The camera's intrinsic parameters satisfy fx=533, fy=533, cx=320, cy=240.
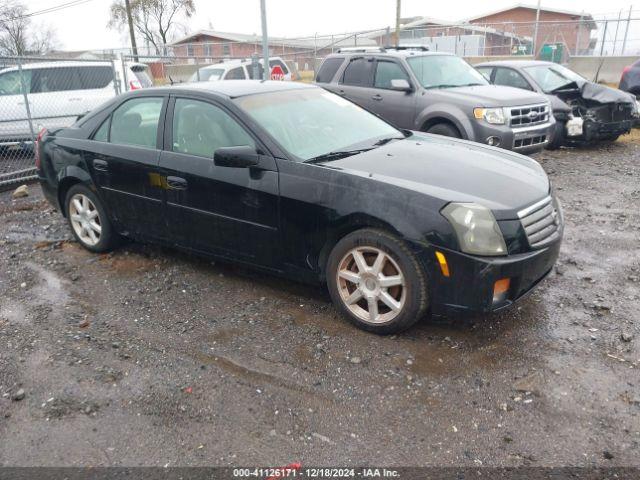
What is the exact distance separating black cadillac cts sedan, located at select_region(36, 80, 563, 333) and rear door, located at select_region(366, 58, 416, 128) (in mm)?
3676

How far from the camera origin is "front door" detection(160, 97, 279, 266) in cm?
390

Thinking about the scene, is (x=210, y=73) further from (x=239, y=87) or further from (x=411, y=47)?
(x=239, y=87)

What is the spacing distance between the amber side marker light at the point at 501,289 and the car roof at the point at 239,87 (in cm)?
244

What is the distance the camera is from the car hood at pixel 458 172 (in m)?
3.38

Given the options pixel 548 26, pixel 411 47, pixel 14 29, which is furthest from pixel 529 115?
pixel 14 29

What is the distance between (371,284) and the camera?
3.56 meters

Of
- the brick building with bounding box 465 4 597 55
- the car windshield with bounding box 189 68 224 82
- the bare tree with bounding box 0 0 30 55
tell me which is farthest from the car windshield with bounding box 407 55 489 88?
the bare tree with bounding box 0 0 30 55

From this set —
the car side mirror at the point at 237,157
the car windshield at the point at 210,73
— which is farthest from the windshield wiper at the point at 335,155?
the car windshield at the point at 210,73

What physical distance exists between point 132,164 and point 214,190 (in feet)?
3.22

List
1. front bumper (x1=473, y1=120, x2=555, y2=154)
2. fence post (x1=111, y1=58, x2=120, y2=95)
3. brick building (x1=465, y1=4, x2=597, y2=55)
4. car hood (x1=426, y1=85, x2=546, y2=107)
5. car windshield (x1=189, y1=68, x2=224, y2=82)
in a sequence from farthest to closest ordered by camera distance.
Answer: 1. brick building (x1=465, y1=4, x2=597, y2=55)
2. car windshield (x1=189, y1=68, x2=224, y2=82)
3. fence post (x1=111, y1=58, x2=120, y2=95)
4. car hood (x1=426, y1=85, x2=546, y2=107)
5. front bumper (x1=473, y1=120, x2=555, y2=154)

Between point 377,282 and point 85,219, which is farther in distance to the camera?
point 85,219

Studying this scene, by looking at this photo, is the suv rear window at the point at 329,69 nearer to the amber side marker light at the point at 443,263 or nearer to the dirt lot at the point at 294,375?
the dirt lot at the point at 294,375

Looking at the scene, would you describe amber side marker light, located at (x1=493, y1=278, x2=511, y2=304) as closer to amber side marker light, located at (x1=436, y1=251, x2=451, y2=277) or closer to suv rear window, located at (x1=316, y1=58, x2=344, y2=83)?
amber side marker light, located at (x1=436, y1=251, x2=451, y2=277)

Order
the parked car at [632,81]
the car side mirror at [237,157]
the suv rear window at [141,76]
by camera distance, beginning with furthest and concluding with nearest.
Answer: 1. the suv rear window at [141,76]
2. the parked car at [632,81]
3. the car side mirror at [237,157]
